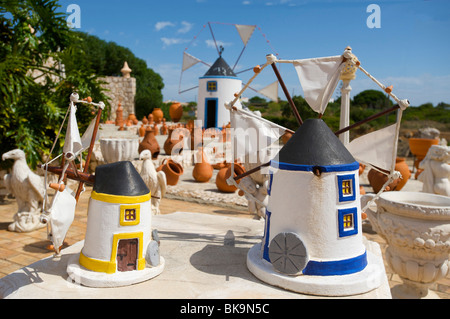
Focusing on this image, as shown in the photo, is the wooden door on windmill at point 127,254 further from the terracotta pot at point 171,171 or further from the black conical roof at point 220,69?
the black conical roof at point 220,69

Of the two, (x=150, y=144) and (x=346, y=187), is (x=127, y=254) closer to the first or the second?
(x=346, y=187)

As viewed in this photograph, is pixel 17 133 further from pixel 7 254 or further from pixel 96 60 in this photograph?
pixel 96 60

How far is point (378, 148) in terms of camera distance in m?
3.77

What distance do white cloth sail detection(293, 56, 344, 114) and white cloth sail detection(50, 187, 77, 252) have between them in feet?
8.39

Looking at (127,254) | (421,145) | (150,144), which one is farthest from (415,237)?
(421,145)

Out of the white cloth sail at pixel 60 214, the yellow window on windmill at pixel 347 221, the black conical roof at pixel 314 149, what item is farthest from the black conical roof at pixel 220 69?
the white cloth sail at pixel 60 214

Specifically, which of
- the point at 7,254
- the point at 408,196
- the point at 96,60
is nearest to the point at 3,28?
the point at 7,254

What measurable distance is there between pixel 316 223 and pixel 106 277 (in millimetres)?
1911

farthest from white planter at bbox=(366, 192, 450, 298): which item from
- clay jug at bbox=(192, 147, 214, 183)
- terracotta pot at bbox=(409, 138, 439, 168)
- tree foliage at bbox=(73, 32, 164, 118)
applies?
tree foliage at bbox=(73, 32, 164, 118)

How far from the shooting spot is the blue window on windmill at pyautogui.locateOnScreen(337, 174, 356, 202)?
3.11 metres

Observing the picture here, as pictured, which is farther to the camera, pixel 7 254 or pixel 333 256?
pixel 7 254

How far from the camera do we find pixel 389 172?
381cm

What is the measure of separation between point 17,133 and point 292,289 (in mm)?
6430
